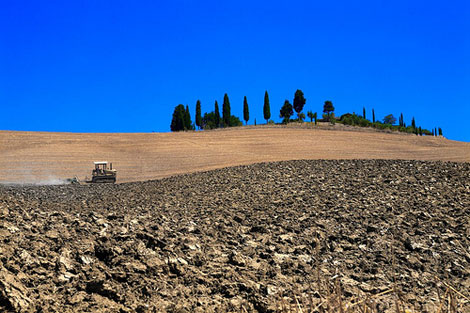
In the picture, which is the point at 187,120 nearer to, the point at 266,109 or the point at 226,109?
the point at 226,109

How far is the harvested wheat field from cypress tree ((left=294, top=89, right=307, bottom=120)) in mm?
30748

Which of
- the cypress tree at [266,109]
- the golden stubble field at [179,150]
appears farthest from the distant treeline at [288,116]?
the golden stubble field at [179,150]

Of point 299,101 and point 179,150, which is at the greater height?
point 299,101

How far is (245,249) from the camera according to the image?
593 centimetres

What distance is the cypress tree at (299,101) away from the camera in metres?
45.8

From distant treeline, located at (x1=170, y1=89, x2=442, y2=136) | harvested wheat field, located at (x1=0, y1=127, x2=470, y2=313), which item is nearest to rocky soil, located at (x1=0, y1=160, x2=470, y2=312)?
harvested wheat field, located at (x1=0, y1=127, x2=470, y2=313)

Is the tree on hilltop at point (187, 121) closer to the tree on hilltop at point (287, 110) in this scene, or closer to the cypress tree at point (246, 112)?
the cypress tree at point (246, 112)

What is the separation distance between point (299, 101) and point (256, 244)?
4102 centimetres

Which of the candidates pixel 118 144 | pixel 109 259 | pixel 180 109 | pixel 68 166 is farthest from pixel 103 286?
pixel 180 109

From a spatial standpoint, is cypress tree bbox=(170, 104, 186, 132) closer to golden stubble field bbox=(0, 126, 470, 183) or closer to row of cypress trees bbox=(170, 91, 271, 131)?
row of cypress trees bbox=(170, 91, 271, 131)

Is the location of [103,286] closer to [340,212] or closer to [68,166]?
[340,212]

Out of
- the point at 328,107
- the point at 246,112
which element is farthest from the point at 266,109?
the point at 328,107

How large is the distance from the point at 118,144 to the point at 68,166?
16.8ft

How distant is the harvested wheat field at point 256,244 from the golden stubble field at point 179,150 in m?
5.94
